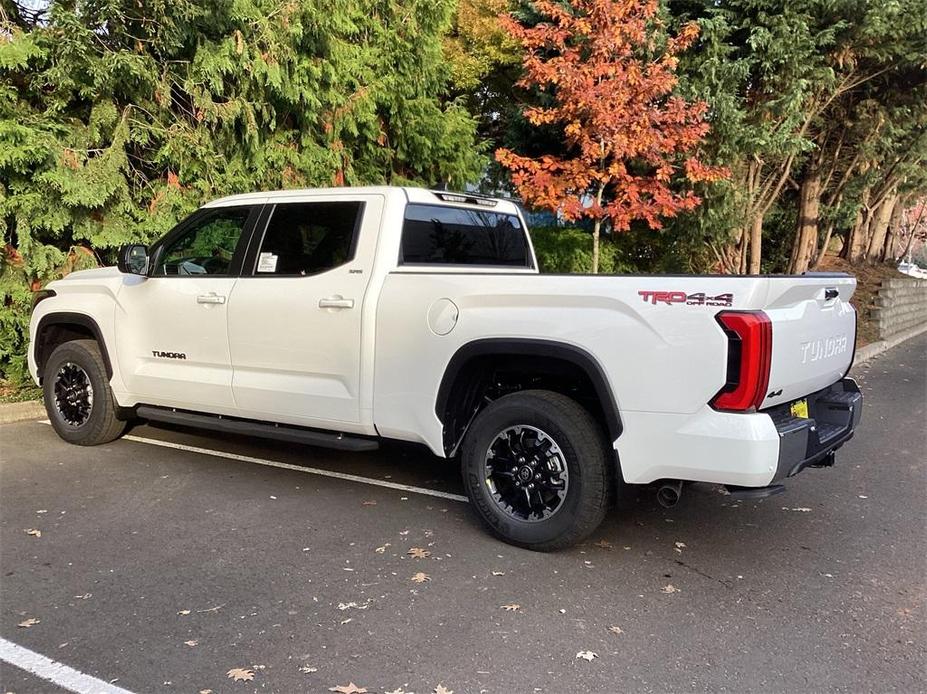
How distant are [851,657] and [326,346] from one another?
3204 millimetres

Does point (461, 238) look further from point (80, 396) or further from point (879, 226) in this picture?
point (879, 226)

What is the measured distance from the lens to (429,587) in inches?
145

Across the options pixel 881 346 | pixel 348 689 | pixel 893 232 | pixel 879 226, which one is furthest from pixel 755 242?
pixel 348 689

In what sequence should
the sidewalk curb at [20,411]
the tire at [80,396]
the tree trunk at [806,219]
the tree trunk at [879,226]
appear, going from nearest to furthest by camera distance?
the tire at [80,396] < the sidewalk curb at [20,411] < the tree trunk at [806,219] < the tree trunk at [879,226]

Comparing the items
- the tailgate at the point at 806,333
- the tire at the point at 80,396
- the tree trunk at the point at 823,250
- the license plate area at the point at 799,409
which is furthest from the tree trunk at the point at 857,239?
the tire at the point at 80,396

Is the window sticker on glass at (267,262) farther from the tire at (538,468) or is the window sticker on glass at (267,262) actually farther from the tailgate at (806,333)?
the tailgate at (806,333)

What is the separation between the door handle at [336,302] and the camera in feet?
15.0

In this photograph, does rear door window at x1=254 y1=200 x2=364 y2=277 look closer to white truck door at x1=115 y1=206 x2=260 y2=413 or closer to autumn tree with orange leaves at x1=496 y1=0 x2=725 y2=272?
white truck door at x1=115 y1=206 x2=260 y2=413

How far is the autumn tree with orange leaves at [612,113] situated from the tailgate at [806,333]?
625cm

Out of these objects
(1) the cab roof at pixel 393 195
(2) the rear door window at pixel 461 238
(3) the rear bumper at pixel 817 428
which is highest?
(1) the cab roof at pixel 393 195

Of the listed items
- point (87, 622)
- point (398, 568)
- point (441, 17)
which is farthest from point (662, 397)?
point (441, 17)

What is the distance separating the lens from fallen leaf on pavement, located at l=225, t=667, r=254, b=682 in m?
2.89

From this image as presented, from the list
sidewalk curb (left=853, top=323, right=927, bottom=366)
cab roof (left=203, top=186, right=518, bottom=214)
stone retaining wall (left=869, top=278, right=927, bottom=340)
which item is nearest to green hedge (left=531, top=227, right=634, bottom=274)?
sidewalk curb (left=853, top=323, right=927, bottom=366)

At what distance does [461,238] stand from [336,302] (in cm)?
112
